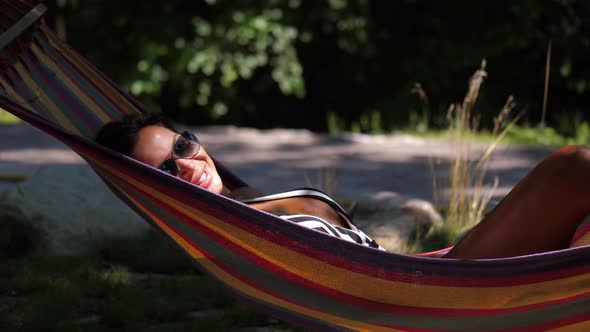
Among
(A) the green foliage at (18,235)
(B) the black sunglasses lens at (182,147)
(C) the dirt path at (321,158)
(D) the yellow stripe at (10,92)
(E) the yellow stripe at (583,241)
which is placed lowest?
(C) the dirt path at (321,158)

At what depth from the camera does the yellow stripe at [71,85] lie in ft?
7.85

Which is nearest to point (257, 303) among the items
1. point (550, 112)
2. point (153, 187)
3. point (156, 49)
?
point (153, 187)

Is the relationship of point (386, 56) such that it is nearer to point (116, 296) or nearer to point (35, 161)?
point (35, 161)

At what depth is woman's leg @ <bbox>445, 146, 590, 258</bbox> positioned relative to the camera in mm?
1712

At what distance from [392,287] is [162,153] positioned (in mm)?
700

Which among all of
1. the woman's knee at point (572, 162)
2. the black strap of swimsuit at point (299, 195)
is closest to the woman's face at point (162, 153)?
the black strap of swimsuit at point (299, 195)

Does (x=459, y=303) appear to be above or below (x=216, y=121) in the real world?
above

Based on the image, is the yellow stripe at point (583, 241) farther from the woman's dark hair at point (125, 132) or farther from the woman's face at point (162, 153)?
the woman's dark hair at point (125, 132)

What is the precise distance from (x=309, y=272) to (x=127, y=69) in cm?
471

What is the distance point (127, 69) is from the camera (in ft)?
20.0

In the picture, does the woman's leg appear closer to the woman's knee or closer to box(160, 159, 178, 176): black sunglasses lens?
the woman's knee

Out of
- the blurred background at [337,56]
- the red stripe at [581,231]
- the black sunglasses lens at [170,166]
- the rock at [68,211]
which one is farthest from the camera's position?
the blurred background at [337,56]

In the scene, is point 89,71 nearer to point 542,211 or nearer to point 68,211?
point 68,211

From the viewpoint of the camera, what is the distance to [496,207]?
1826 mm
